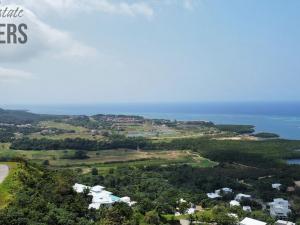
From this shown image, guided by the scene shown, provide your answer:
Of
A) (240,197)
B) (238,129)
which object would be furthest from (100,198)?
(238,129)

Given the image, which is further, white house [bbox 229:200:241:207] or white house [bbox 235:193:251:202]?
white house [bbox 235:193:251:202]

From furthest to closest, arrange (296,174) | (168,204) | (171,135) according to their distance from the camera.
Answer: (171,135) → (296,174) → (168,204)

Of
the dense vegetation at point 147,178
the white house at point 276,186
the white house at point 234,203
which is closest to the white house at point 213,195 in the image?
the dense vegetation at point 147,178

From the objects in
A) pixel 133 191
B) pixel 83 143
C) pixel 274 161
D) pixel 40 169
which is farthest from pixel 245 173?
pixel 83 143

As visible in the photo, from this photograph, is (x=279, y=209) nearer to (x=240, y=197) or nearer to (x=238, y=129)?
(x=240, y=197)

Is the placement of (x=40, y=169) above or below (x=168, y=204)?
above

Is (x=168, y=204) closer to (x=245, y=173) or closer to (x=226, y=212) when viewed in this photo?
(x=226, y=212)

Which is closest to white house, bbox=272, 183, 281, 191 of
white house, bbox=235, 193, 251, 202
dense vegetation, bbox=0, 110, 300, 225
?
dense vegetation, bbox=0, 110, 300, 225

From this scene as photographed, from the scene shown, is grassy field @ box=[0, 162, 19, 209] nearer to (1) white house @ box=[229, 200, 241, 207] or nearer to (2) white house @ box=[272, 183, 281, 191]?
(1) white house @ box=[229, 200, 241, 207]
